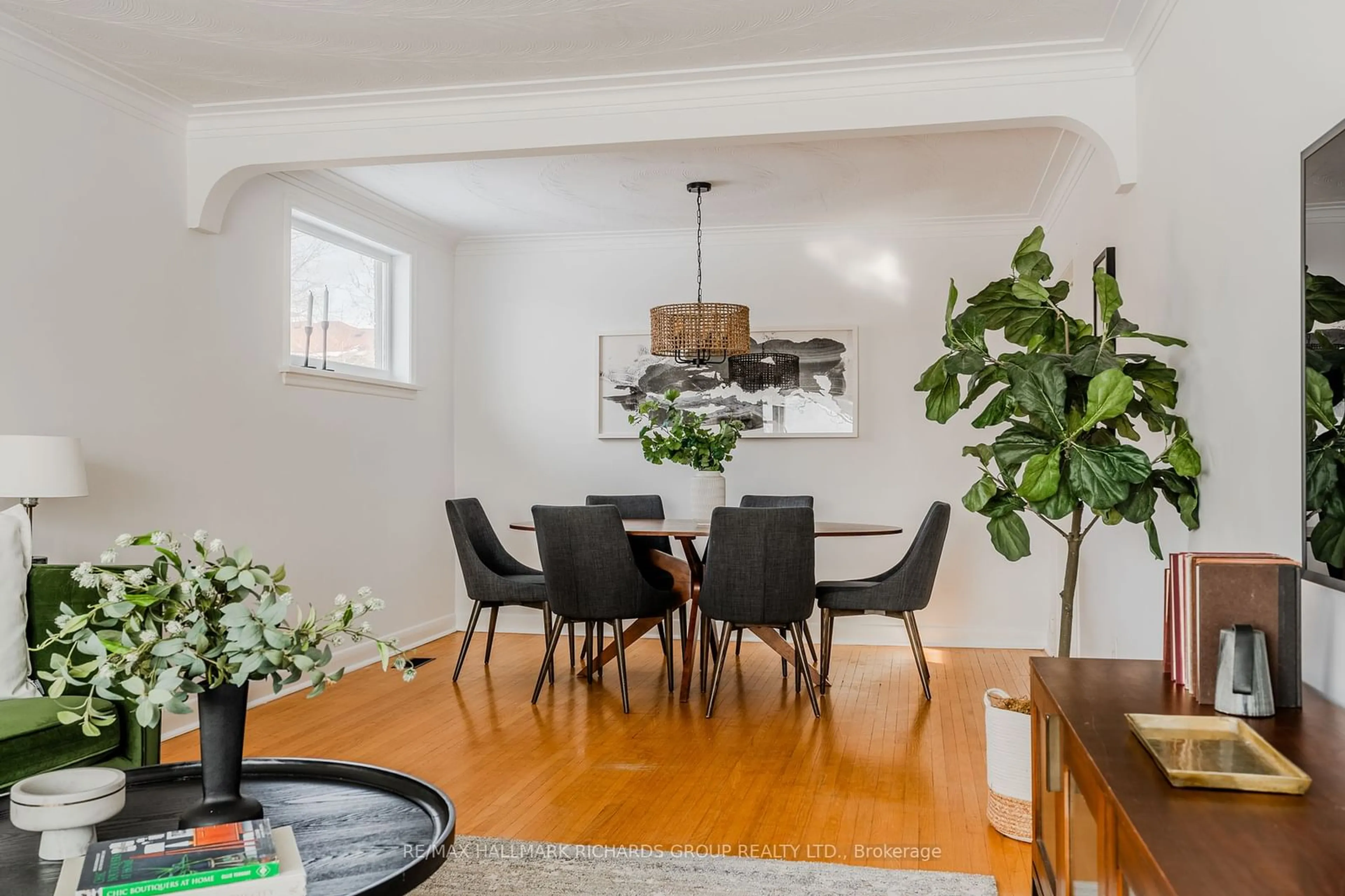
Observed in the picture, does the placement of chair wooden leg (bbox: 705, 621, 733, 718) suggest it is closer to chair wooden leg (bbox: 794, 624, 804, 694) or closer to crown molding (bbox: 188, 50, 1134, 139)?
chair wooden leg (bbox: 794, 624, 804, 694)

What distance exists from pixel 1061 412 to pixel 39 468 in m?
2.91

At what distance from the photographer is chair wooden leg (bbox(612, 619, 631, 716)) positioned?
429 cm

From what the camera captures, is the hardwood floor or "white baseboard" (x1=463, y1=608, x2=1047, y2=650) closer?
the hardwood floor

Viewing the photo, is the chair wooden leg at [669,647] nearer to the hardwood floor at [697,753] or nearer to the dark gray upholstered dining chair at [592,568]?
the hardwood floor at [697,753]

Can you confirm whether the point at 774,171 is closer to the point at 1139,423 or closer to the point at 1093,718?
the point at 1139,423

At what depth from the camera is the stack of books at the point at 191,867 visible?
143 centimetres

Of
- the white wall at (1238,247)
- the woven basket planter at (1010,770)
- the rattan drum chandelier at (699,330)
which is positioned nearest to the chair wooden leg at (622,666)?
the rattan drum chandelier at (699,330)

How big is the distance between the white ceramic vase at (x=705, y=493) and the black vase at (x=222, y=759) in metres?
3.40

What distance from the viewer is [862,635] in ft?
19.7

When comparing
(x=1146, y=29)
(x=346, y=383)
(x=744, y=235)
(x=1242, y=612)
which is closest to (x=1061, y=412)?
(x=1242, y=612)

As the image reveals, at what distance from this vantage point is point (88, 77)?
3.62 meters

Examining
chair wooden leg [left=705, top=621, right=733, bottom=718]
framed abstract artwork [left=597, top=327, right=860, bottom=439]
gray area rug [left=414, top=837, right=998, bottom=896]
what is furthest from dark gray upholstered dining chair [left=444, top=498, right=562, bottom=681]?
gray area rug [left=414, top=837, right=998, bottom=896]

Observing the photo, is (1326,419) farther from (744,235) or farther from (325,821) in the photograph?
(744,235)

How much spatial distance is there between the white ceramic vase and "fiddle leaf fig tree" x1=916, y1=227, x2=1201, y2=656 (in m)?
2.24
